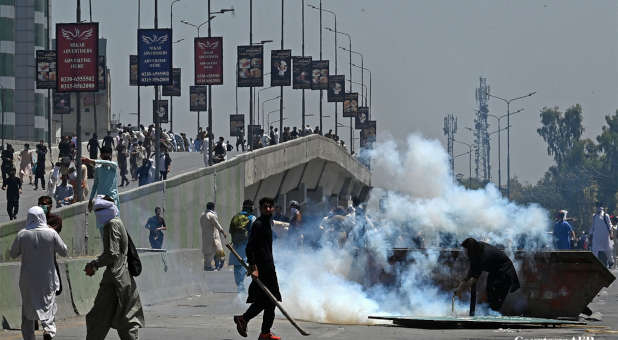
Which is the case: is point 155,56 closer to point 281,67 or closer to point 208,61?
point 208,61

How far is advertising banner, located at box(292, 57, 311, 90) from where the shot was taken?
236 ft

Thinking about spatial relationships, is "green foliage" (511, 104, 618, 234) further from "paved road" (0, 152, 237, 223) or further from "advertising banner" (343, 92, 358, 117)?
"paved road" (0, 152, 237, 223)

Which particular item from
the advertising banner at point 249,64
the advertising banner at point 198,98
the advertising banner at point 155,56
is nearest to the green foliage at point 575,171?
the advertising banner at point 198,98

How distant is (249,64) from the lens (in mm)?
60219

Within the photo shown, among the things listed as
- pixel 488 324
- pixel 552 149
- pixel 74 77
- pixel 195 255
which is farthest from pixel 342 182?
pixel 552 149

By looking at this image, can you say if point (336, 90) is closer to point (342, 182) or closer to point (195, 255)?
point (342, 182)

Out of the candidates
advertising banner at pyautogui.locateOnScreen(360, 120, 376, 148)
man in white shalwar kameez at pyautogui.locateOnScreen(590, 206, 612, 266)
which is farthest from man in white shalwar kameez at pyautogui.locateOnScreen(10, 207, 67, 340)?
advertising banner at pyautogui.locateOnScreen(360, 120, 376, 148)

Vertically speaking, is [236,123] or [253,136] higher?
[236,123]

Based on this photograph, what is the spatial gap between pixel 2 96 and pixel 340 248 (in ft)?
316

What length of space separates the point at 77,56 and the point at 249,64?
29.9 m

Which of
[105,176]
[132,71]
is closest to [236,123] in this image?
[132,71]

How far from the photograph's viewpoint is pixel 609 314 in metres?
20.2

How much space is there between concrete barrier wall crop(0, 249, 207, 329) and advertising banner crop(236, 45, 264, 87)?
35369 mm

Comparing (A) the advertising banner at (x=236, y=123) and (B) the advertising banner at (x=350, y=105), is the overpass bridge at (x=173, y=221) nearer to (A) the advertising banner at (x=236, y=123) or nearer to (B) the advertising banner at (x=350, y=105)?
(B) the advertising banner at (x=350, y=105)
